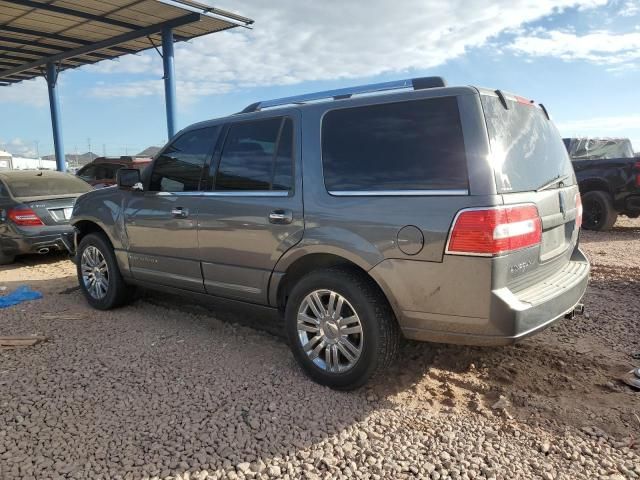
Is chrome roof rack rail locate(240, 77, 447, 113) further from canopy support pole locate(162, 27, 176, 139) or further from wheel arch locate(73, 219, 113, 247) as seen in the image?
canopy support pole locate(162, 27, 176, 139)

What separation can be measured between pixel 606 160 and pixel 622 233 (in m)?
1.42

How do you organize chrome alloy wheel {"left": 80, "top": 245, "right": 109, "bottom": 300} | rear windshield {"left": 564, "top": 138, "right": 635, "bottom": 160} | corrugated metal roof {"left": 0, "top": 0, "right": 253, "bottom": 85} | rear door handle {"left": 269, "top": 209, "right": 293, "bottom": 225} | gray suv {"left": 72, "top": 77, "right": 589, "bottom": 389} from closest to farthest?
gray suv {"left": 72, "top": 77, "right": 589, "bottom": 389} < rear door handle {"left": 269, "top": 209, "right": 293, "bottom": 225} < chrome alloy wheel {"left": 80, "top": 245, "right": 109, "bottom": 300} < rear windshield {"left": 564, "top": 138, "right": 635, "bottom": 160} < corrugated metal roof {"left": 0, "top": 0, "right": 253, "bottom": 85}

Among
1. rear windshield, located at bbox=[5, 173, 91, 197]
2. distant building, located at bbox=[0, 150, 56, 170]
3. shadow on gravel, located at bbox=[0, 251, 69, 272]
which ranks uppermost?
Answer: distant building, located at bbox=[0, 150, 56, 170]

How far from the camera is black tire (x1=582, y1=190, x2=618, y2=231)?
9156 millimetres

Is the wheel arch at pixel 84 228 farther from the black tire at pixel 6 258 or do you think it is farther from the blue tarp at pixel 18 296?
the black tire at pixel 6 258

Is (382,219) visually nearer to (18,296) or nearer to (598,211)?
(18,296)

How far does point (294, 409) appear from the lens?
3.02 metres

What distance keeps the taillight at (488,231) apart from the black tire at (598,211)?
7.72m

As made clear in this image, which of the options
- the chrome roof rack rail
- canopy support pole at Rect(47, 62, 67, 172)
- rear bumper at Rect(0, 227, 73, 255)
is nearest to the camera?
the chrome roof rack rail

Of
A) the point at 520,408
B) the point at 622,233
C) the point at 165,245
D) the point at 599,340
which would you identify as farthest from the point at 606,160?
the point at 165,245

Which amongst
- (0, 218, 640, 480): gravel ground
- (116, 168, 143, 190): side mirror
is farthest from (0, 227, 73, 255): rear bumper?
(116, 168, 143, 190): side mirror

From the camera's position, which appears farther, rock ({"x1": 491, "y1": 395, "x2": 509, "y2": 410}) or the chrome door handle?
the chrome door handle

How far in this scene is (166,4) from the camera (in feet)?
39.5

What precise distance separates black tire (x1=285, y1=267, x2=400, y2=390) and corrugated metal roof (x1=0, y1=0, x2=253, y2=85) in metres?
11.2
